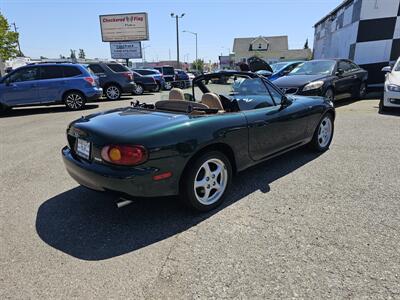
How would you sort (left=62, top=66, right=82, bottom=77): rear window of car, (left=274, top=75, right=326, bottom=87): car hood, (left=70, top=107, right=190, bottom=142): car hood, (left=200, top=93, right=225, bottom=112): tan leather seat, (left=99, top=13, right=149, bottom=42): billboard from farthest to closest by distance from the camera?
1. (left=99, top=13, right=149, bottom=42): billboard
2. (left=62, top=66, right=82, bottom=77): rear window of car
3. (left=274, top=75, right=326, bottom=87): car hood
4. (left=200, top=93, right=225, bottom=112): tan leather seat
5. (left=70, top=107, right=190, bottom=142): car hood

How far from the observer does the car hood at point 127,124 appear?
2.59 m

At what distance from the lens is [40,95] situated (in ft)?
32.0

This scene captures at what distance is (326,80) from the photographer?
8484 mm

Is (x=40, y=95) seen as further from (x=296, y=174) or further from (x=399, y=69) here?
(x=399, y=69)

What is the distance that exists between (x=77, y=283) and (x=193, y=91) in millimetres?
2873

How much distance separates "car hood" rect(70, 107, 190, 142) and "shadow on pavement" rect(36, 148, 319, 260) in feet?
2.10

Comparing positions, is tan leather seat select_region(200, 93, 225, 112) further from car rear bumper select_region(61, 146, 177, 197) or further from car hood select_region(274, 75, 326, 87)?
car hood select_region(274, 75, 326, 87)

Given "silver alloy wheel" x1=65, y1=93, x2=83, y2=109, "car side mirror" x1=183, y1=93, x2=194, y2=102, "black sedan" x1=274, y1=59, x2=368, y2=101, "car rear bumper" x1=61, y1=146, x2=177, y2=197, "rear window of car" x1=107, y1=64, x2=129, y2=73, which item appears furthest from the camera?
"rear window of car" x1=107, y1=64, x2=129, y2=73

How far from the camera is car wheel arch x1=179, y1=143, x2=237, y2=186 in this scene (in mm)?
2793

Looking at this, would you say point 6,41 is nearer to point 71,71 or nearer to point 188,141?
point 71,71

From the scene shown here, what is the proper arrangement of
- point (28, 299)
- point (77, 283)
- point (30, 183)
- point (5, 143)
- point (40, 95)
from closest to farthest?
point (28, 299) < point (77, 283) < point (30, 183) < point (5, 143) < point (40, 95)

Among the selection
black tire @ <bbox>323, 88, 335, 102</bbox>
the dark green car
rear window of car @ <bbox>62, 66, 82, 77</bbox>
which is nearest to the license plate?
the dark green car

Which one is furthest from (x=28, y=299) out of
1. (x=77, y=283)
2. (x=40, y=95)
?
(x=40, y=95)

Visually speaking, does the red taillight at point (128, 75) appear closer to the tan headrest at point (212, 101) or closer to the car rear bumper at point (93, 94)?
the car rear bumper at point (93, 94)
